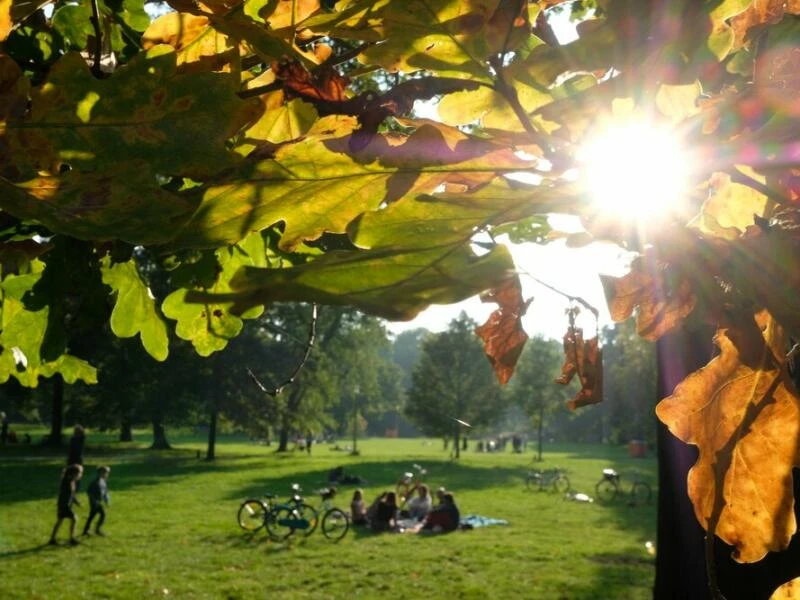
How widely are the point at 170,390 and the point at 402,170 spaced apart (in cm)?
4143

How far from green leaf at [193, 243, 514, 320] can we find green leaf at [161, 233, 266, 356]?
159 centimetres

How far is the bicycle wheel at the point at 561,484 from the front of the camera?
87.6ft

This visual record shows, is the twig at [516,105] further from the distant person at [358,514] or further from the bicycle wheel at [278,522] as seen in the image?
the distant person at [358,514]

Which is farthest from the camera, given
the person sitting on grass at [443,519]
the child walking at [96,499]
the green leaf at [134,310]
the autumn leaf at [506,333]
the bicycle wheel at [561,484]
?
the bicycle wheel at [561,484]

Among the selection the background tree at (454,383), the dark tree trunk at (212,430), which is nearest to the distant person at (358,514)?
the dark tree trunk at (212,430)

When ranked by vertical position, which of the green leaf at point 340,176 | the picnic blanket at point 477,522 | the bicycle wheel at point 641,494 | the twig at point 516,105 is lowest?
the picnic blanket at point 477,522

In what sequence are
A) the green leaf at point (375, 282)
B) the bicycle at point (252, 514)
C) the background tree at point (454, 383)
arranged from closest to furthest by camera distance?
the green leaf at point (375, 282)
the bicycle at point (252, 514)
the background tree at point (454, 383)

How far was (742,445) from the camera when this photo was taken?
90 cm

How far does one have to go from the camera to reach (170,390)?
3994 centimetres

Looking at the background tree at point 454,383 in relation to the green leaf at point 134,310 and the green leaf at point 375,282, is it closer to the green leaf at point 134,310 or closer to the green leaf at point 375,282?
the green leaf at point 134,310

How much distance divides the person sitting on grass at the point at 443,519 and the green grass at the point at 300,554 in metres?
0.52

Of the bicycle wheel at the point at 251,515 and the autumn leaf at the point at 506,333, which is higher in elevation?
the autumn leaf at the point at 506,333

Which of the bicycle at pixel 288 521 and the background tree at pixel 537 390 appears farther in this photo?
the background tree at pixel 537 390

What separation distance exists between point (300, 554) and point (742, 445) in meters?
14.5
